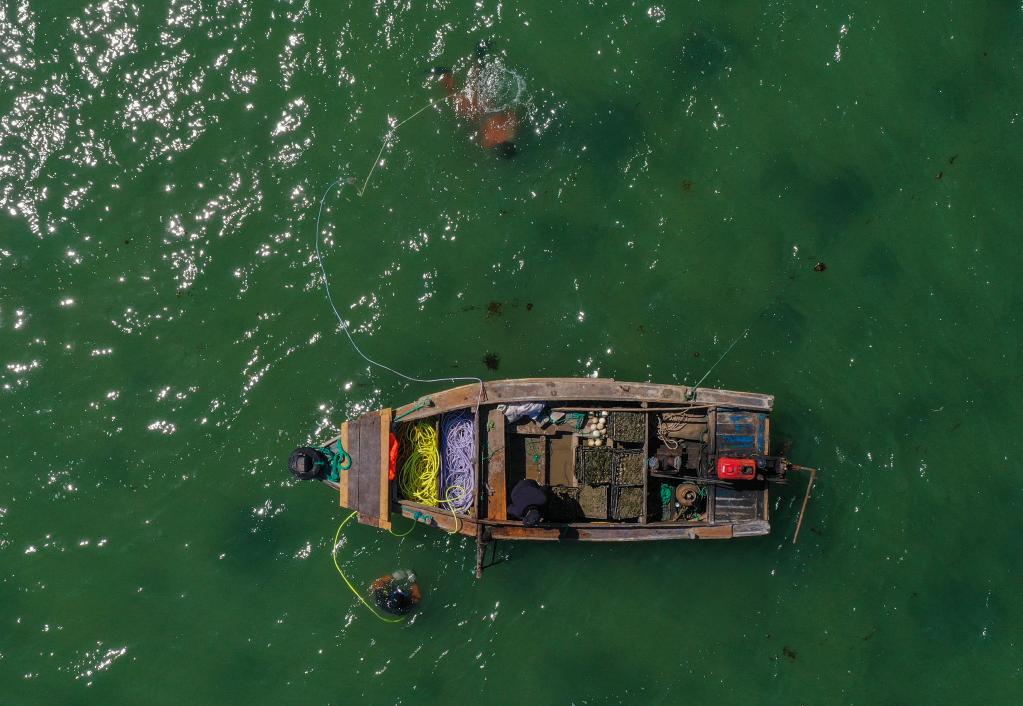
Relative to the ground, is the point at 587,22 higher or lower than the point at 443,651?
higher

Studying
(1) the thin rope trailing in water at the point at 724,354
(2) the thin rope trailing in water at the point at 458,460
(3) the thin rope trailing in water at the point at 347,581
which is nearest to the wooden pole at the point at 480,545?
(2) the thin rope trailing in water at the point at 458,460

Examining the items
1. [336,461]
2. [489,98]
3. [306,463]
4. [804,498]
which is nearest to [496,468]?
[336,461]

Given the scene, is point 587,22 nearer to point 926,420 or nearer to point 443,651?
point 926,420

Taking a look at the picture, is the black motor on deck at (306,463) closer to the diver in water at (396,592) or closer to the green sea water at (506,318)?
the green sea water at (506,318)

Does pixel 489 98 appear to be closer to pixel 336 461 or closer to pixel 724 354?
pixel 724 354

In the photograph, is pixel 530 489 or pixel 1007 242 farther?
pixel 1007 242

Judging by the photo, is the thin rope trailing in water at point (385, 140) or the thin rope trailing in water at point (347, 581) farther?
the thin rope trailing in water at point (385, 140)

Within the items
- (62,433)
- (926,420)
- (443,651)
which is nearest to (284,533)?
(443,651)
